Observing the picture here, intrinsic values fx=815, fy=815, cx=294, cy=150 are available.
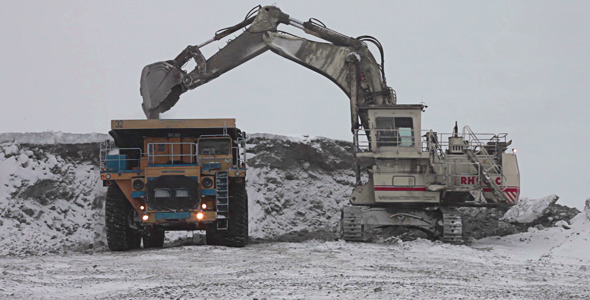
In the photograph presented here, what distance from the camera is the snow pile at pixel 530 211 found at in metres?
25.5

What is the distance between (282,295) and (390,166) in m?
11.6

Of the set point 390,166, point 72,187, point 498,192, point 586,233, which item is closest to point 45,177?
point 72,187

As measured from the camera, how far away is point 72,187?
2708cm

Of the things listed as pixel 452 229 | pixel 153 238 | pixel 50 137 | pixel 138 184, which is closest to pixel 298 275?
pixel 138 184

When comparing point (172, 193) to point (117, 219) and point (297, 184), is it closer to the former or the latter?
point (117, 219)

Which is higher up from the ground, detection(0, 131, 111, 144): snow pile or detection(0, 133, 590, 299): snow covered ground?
detection(0, 131, 111, 144): snow pile

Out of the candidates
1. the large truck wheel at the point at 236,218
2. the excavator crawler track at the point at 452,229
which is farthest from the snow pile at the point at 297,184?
the large truck wheel at the point at 236,218

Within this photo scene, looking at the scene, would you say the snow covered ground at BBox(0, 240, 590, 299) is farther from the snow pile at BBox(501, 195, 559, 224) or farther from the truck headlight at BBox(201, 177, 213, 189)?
the snow pile at BBox(501, 195, 559, 224)

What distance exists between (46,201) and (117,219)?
28.6 feet

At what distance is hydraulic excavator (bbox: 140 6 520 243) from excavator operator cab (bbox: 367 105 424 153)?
0.03 metres

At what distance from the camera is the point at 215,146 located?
18.4 m

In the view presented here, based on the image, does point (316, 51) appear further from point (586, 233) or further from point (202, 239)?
point (586, 233)

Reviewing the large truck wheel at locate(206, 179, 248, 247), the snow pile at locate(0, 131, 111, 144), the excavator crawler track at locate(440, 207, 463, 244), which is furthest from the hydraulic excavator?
the snow pile at locate(0, 131, 111, 144)

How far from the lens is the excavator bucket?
2183 cm
